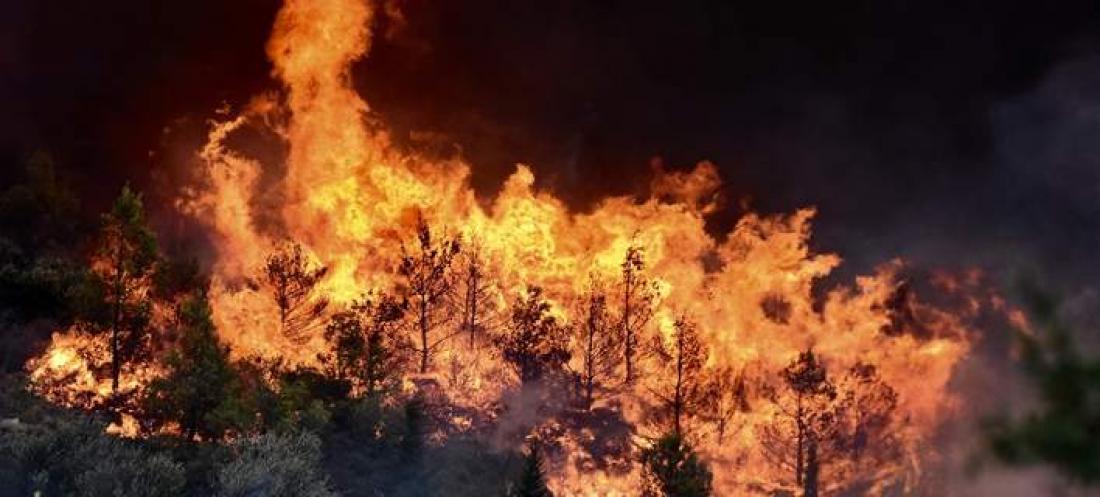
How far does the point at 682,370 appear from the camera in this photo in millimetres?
34531

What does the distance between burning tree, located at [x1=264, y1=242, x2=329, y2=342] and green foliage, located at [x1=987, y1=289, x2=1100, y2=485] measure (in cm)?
2990

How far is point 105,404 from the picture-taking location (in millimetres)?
28188

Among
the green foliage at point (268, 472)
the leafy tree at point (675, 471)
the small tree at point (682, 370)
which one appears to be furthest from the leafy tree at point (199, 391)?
the small tree at point (682, 370)

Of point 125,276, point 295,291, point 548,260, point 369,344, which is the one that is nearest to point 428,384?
point 369,344

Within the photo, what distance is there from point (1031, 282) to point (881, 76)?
35.0 metres

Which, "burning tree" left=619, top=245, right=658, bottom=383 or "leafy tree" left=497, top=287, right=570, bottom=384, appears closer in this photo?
"leafy tree" left=497, top=287, right=570, bottom=384

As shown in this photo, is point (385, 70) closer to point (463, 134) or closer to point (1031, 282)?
point (463, 134)

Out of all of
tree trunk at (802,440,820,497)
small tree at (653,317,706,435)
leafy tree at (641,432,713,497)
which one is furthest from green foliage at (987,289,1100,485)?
tree trunk at (802,440,820,497)

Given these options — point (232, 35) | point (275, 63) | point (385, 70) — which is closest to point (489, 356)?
point (385, 70)

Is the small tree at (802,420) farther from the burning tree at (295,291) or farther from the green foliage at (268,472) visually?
the green foliage at (268,472)

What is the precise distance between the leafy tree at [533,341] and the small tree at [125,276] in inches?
533

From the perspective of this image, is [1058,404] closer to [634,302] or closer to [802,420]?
[802,420]

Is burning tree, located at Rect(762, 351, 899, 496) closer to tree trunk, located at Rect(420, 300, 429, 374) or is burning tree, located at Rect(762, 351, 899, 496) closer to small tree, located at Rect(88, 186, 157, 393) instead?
tree trunk, located at Rect(420, 300, 429, 374)

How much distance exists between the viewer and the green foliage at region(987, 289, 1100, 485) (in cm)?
738
